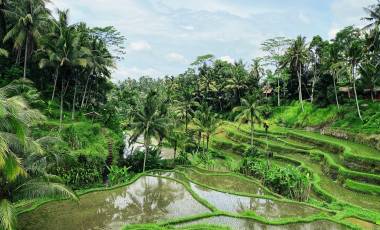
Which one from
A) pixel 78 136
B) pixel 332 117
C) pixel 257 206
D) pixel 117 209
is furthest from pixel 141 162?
pixel 332 117

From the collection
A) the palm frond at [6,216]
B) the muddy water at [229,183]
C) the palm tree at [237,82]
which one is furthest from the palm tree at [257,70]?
the palm frond at [6,216]

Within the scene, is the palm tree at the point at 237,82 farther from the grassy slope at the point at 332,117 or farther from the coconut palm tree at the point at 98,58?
the coconut palm tree at the point at 98,58

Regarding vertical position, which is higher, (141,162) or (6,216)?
(6,216)

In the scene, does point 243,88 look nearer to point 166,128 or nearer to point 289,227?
point 166,128

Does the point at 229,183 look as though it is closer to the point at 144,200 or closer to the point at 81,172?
the point at 144,200

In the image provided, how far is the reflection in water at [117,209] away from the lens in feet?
53.4

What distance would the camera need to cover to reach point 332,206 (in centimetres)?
2131

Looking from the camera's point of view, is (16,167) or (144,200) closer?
(16,167)

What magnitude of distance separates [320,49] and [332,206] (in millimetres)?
36902

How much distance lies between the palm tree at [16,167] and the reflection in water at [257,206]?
9714 millimetres

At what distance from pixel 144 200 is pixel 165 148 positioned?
86.6ft

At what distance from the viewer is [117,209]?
739 inches

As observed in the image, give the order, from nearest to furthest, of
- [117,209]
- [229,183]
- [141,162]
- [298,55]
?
[117,209], [229,183], [141,162], [298,55]

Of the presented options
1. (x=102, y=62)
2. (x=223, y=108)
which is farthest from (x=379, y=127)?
(x=223, y=108)
